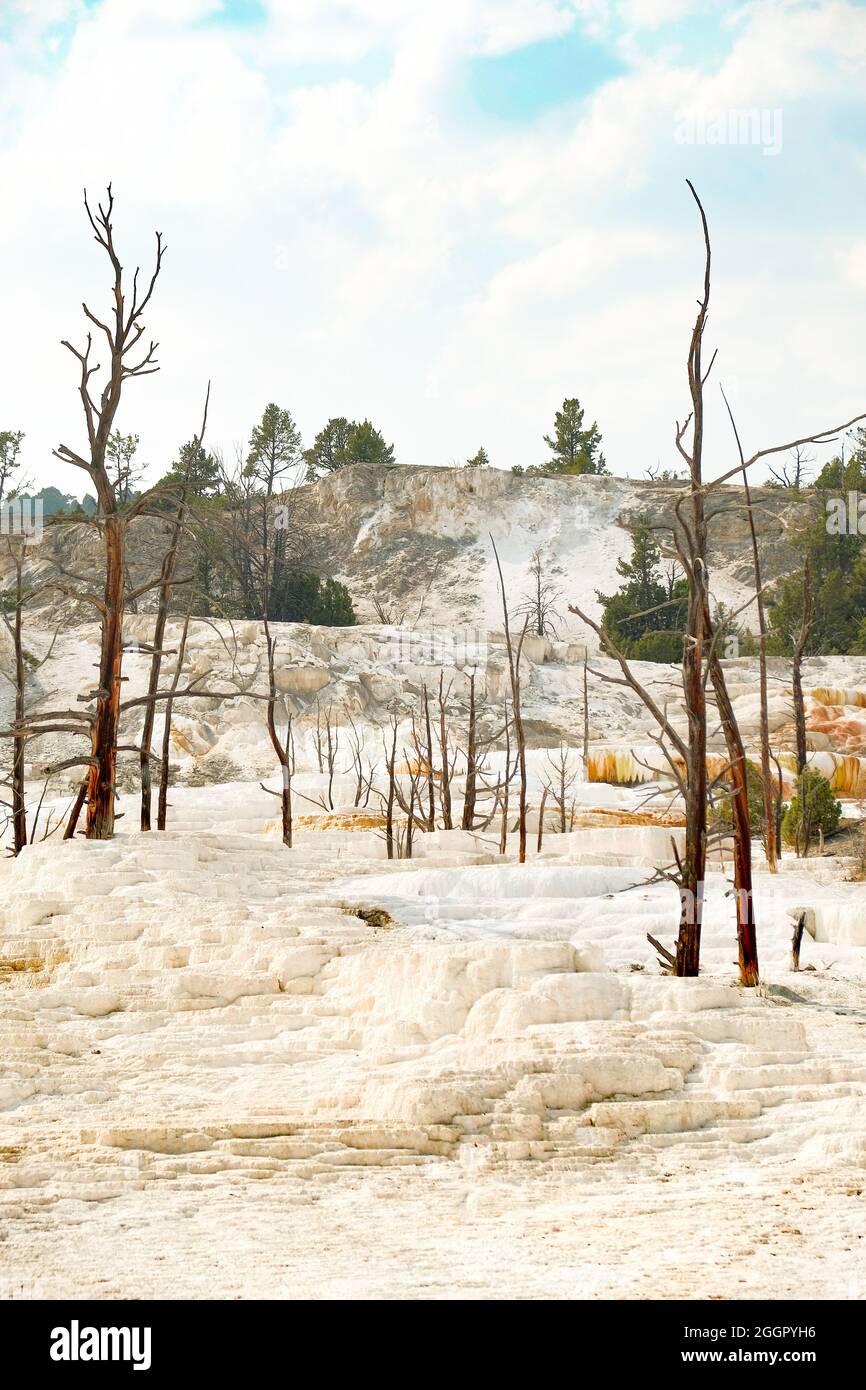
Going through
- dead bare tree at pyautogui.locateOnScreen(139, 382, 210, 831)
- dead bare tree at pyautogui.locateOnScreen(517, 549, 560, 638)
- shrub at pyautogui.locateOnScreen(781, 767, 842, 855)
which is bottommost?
shrub at pyautogui.locateOnScreen(781, 767, 842, 855)

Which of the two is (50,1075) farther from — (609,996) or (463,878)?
(463,878)

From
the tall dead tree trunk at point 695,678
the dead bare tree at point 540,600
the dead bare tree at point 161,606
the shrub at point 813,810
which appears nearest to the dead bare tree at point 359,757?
the shrub at point 813,810

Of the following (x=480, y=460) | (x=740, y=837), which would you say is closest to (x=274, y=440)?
(x=480, y=460)

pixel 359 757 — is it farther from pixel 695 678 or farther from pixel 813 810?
pixel 695 678

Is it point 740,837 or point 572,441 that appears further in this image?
point 572,441

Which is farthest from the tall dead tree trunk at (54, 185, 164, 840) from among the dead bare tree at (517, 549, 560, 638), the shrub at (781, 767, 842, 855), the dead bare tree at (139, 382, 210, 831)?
the dead bare tree at (517, 549, 560, 638)

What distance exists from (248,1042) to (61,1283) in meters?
3.38

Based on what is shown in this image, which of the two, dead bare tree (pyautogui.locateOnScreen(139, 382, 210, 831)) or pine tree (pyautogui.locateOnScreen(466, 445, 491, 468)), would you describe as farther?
pine tree (pyautogui.locateOnScreen(466, 445, 491, 468))

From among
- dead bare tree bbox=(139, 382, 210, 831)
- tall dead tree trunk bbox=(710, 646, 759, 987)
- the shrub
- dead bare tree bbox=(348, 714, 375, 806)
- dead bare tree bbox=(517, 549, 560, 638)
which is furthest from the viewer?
dead bare tree bbox=(517, 549, 560, 638)

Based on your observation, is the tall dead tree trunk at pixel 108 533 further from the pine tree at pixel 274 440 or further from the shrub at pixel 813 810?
the pine tree at pixel 274 440

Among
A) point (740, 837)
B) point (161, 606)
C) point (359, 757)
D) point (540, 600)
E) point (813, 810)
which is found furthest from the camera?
point (540, 600)

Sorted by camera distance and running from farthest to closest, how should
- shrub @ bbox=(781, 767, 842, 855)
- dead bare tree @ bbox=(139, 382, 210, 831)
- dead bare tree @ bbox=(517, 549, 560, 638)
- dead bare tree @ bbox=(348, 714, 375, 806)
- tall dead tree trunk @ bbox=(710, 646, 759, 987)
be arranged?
dead bare tree @ bbox=(517, 549, 560, 638) < dead bare tree @ bbox=(348, 714, 375, 806) < shrub @ bbox=(781, 767, 842, 855) < dead bare tree @ bbox=(139, 382, 210, 831) < tall dead tree trunk @ bbox=(710, 646, 759, 987)

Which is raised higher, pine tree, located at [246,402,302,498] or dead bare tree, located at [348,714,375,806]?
pine tree, located at [246,402,302,498]

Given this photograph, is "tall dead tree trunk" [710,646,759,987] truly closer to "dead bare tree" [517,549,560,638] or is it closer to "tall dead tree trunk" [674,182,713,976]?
"tall dead tree trunk" [674,182,713,976]
